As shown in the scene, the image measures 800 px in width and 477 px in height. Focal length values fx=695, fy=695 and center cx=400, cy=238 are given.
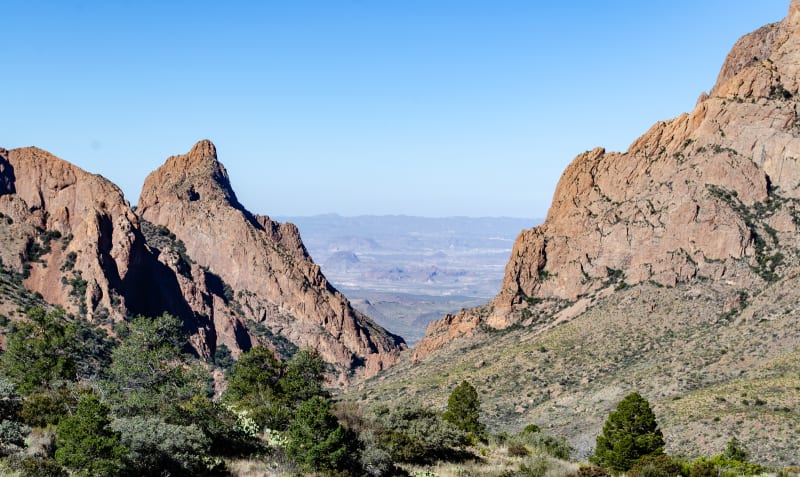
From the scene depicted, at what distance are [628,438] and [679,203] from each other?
225 ft

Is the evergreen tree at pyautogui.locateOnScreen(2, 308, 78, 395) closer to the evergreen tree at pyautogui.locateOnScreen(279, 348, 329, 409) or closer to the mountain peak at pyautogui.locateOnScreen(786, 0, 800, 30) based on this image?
the evergreen tree at pyautogui.locateOnScreen(279, 348, 329, 409)

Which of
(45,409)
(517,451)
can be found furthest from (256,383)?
(517,451)

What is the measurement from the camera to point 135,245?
129 meters

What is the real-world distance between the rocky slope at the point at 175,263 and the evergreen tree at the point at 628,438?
77795 mm

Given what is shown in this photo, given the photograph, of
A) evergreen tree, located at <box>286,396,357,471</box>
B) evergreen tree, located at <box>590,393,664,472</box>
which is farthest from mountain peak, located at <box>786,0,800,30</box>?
evergreen tree, located at <box>286,396,357,471</box>

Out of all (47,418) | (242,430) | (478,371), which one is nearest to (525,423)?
(478,371)

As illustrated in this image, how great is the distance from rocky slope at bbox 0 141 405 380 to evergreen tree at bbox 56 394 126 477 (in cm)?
7804

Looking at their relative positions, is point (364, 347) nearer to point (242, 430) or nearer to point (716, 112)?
point (716, 112)

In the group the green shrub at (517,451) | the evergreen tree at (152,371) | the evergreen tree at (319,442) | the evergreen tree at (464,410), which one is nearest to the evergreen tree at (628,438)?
the green shrub at (517,451)

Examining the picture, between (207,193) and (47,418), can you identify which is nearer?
(47,418)

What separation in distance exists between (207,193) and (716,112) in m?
116

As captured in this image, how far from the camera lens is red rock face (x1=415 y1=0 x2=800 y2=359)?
9856 centimetres

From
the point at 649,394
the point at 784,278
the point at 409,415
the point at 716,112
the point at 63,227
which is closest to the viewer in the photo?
the point at 409,415

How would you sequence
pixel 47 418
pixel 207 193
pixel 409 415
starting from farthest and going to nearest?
pixel 207 193 < pixel 409 415 < pixel 47 418
